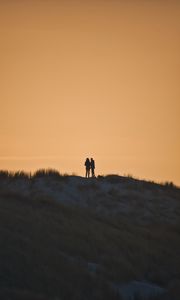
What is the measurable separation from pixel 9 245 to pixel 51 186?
24.4 meters

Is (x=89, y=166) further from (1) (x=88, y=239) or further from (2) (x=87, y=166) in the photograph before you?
(1) (x=88, y=239)

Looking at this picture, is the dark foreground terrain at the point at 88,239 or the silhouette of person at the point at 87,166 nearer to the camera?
the dark foreground terrain at the point at 88,239

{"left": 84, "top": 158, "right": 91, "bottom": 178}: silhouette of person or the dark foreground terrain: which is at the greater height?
{"left": 84, "top": 158, "right": 91, "bottom": 178}: silhouette of person

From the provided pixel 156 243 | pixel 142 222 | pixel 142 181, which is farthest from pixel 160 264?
pixel 142 181

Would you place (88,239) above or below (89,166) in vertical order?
below

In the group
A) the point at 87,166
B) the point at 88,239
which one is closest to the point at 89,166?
the point at 87,166

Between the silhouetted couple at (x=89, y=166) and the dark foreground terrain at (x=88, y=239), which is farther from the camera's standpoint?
the silhouetted couple at (x=89, y=166)

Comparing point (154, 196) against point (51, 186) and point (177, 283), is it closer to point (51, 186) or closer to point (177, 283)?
point (51, 186)

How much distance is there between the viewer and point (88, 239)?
40.6 m

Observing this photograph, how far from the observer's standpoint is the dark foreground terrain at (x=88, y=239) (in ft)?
101

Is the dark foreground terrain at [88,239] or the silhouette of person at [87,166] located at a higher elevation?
the silhouette of person at [87,166]

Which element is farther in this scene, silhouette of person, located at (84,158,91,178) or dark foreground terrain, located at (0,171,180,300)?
silhouette of person, located at (84,158,91,178)

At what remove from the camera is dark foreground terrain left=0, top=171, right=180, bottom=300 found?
3075 centimetres

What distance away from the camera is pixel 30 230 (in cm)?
3791
